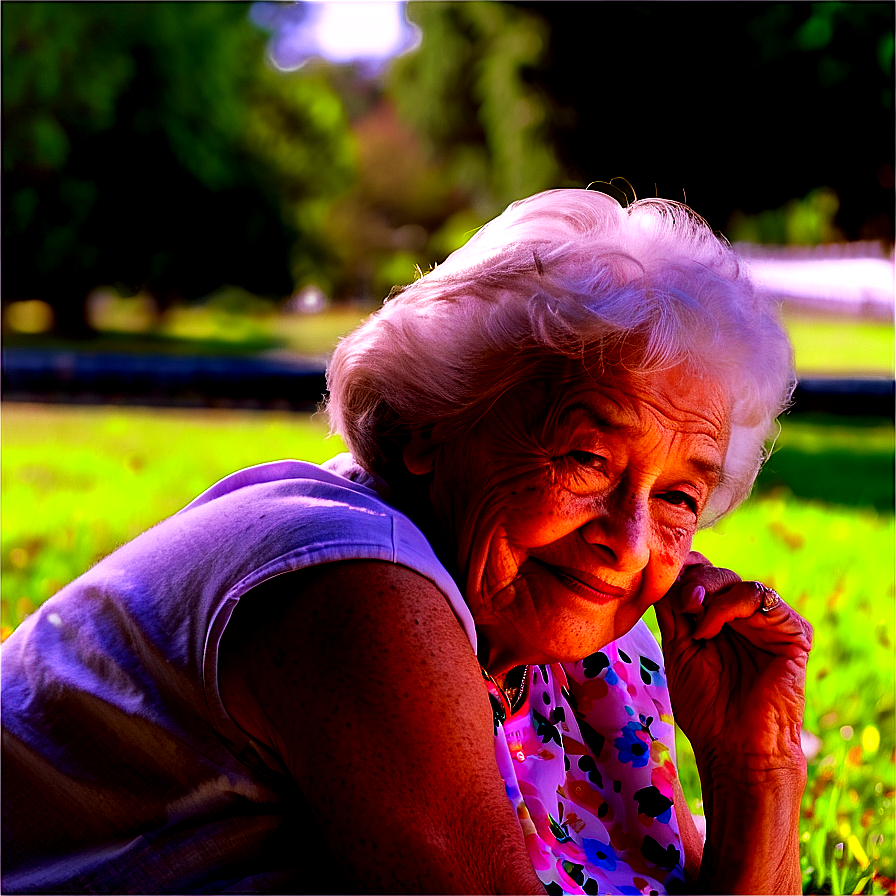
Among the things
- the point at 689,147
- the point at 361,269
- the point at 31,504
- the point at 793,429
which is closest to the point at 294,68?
the point at 361,269

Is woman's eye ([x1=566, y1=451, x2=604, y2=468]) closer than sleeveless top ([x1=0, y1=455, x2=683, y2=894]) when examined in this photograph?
No

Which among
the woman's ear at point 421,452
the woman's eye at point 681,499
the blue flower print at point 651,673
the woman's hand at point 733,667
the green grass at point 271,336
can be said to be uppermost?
the woman's ear at point 421,452

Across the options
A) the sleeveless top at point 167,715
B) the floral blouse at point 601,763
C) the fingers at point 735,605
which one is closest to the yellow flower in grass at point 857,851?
the floral blouse at point 601,763

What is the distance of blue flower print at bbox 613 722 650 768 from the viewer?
Answer: 2.35m

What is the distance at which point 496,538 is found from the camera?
6.30 ft

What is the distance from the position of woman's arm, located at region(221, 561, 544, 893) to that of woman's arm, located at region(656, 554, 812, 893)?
0.74m

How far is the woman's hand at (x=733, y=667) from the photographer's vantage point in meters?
2.20

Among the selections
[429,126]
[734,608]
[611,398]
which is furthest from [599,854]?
[429,126]

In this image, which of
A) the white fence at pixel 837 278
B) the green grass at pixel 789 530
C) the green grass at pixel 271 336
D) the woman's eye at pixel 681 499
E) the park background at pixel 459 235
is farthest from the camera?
the white fence at pixel 837 278

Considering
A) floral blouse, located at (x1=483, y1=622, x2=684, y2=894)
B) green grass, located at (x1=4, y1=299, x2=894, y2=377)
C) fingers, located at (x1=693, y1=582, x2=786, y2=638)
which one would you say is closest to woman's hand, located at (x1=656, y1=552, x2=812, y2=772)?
fingers, located at (x1=693, y1=582, x2=786, y2=638)

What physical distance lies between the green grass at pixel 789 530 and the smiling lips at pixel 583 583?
77 centimetres

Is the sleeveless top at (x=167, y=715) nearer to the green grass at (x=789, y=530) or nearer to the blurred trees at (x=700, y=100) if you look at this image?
the green grass at (x=789, y=530)

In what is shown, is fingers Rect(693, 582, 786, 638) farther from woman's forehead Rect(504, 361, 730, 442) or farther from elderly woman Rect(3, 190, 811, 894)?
woman's forehead Rect(504, 361, 730, 442)

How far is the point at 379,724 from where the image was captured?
154cm
